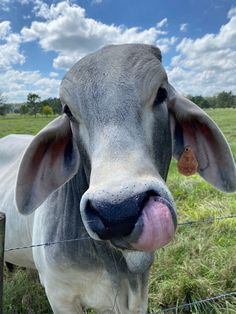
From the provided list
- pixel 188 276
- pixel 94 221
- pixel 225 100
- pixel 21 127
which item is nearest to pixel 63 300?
pixel 94 221

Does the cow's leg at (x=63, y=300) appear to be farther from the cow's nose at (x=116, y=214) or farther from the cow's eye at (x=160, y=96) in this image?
the cow's eye at (x=160, y=96)

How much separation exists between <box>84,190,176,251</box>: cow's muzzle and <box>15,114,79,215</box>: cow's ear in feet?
3.09

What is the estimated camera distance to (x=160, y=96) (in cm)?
237

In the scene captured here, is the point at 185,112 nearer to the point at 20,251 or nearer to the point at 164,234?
the point at 164,234

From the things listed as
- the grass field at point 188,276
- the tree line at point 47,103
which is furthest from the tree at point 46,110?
the grass field at point 188,276

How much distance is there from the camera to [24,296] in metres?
4.01

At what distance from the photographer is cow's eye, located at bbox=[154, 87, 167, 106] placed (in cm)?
234

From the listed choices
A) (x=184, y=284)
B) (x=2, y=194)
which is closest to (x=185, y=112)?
(x=184, y=284)

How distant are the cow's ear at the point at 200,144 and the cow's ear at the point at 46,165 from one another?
0.66 m

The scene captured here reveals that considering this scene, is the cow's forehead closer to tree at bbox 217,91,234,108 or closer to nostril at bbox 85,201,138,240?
nostril at bbox 85,201,138,240

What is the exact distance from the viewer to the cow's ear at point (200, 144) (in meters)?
2.59

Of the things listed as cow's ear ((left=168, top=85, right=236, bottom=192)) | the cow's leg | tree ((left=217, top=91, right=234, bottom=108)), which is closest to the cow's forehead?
cow's ear ((left=168, top=85, right=236, bottom=192))

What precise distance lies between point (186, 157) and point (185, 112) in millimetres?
313

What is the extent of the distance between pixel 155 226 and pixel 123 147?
38cm
